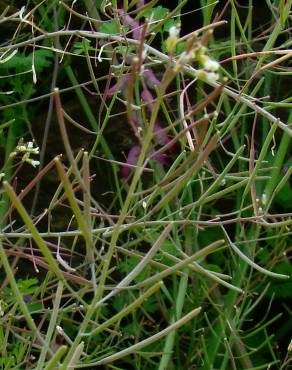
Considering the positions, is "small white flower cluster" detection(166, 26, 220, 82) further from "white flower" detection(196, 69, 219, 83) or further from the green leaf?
the green leaf

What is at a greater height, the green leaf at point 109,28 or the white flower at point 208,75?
the white flower at point 208,75

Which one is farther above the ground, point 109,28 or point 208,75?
point 208,75

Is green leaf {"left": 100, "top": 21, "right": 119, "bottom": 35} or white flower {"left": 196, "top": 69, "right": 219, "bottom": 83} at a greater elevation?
white flower {"left": 196, "top": 69, "right": 219, "bottom": 83}

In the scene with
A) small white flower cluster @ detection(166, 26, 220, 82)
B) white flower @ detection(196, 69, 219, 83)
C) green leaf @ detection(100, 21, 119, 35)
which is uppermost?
small white flower cluster @ detection(166, 26, 220, 82)

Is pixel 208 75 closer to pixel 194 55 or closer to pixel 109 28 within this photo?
pixel 194 55

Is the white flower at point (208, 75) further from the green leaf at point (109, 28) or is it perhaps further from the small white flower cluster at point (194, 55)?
the green leaf at point (109, 28)

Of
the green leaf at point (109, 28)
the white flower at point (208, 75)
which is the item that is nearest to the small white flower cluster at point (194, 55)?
the white flower at point (208, 75)

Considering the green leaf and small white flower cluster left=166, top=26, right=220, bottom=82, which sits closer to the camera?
small white flower cluster left=166, top=26, right=220, bottom=82

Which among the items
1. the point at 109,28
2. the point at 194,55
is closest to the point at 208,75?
the point at 194,55

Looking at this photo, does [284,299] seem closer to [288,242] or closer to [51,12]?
[288,242]

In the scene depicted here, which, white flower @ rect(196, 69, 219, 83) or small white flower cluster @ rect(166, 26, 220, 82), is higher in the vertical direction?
small white flower cluster @ rect(166, 26, 220, 82)

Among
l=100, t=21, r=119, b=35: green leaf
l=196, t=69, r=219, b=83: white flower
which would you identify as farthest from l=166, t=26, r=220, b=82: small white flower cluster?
l=100, t=21, r=119, b=35: green leaf

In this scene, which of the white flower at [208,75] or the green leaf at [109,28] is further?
the green leaf at [109,28]

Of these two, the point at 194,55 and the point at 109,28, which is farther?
the point at 109,28
